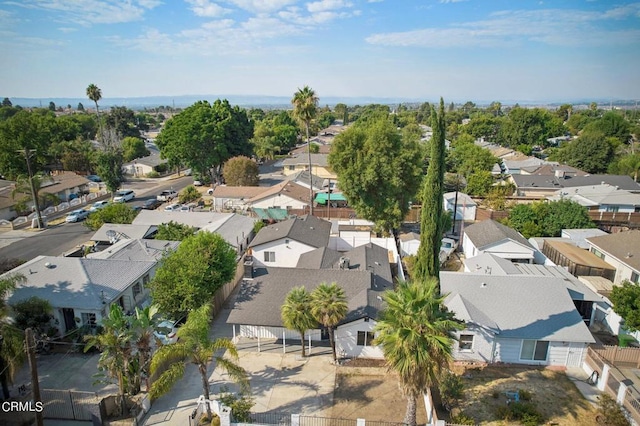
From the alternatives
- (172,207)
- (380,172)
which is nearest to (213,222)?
(172,207)

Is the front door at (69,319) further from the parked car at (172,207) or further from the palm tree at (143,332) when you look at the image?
the parked car at (172,207)

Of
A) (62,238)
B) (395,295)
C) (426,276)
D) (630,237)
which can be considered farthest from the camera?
(62,238)

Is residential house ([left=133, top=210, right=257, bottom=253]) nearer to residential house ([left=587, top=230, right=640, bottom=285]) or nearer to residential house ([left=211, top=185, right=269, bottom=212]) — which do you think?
residential house ([left=211, top=185, right=269, bottom=212])

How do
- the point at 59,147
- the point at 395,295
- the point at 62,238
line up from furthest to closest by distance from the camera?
the point at 59,147
the point at 62,238
the point at 395,295

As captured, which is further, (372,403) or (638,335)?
(638,335)

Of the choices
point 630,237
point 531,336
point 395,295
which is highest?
point 395,295

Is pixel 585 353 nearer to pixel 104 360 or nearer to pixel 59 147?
pixel 104 360

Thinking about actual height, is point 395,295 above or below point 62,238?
above

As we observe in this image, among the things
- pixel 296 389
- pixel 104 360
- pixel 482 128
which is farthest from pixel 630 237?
pixel 482 128

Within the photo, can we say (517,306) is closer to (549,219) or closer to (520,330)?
(520,330)
